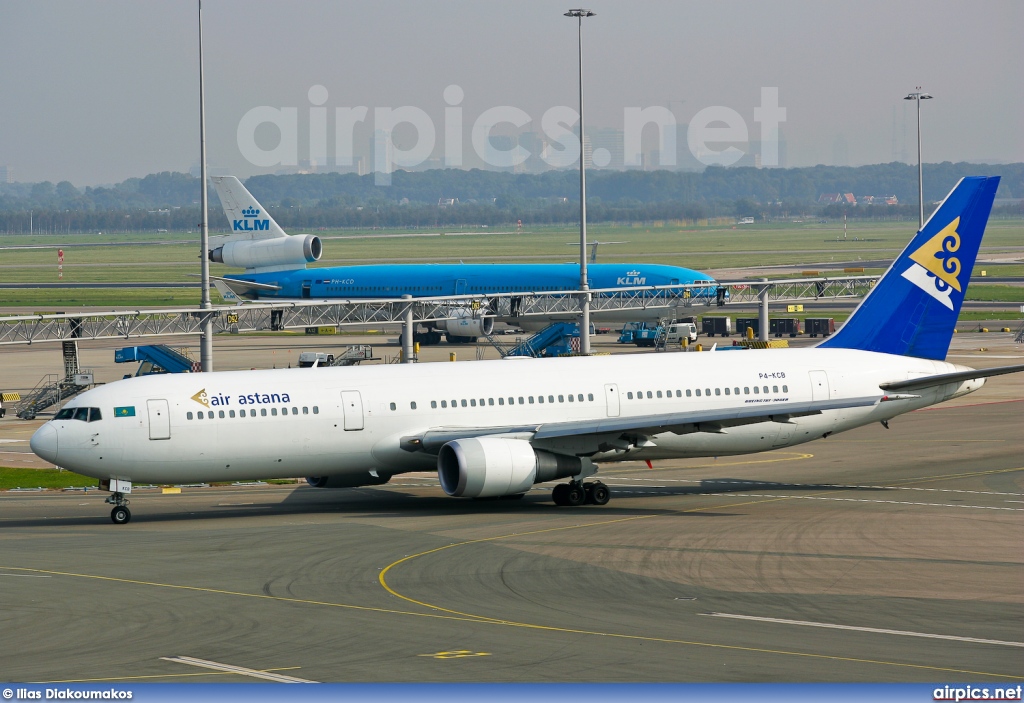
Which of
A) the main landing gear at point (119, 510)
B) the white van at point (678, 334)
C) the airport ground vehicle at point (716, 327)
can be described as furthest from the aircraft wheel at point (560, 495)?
the airport ground vehicle at point (716, 327)

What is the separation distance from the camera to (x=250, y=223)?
4227 inches

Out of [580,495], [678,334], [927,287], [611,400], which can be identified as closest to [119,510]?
[580,495]

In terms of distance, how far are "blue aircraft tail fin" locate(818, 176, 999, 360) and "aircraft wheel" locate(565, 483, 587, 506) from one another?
38.7 feet

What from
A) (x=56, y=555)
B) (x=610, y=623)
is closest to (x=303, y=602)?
(x=610, y=623)

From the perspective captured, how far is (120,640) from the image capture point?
79.0 ft

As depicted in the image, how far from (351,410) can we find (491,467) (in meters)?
4.77

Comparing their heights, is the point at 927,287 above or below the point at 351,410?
A: above

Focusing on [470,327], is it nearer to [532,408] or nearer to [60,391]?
[60,391]

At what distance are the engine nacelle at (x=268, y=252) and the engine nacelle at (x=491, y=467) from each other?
71155mm

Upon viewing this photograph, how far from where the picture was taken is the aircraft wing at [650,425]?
3903 centimetres

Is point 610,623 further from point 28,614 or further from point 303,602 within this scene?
point 28,614

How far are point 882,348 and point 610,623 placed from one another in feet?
79.2

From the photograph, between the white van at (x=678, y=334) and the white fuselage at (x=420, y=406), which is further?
the white van at (x=678, y=334)

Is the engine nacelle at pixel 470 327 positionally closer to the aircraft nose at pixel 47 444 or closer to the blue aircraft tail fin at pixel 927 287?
the blue aircraft tail fin at pixel 927 287
